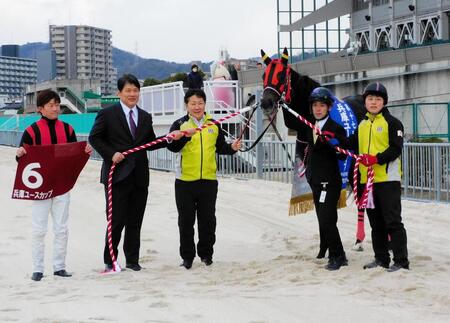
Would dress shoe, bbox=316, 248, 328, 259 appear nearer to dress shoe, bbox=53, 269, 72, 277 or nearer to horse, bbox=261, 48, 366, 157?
horse, bbox=261, 48, 366, 157

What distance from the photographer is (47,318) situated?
486cm

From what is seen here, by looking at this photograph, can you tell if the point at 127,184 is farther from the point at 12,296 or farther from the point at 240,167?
the point at 240,167

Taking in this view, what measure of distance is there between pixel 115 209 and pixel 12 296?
1.34 meters

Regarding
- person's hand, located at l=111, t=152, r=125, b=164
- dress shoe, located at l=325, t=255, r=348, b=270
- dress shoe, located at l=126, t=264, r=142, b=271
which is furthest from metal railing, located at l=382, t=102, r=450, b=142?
person's hand, located at l=111, t=152, r=125, b=164

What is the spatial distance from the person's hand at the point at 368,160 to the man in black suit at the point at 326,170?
0.41m

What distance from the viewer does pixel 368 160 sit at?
6141 millimetres

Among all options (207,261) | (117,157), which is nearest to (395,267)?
(207,261)

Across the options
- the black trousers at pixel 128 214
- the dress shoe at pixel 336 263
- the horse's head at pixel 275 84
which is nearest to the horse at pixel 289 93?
the horse's head at pixel 275 84

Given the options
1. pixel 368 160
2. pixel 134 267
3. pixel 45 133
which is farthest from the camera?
pixel 134 267

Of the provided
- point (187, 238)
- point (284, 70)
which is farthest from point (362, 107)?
point (187, 238)

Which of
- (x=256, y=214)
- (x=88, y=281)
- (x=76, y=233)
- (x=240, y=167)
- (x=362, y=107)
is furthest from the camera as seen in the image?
(x=240, y=167)

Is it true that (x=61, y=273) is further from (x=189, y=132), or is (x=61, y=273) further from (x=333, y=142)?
(x=333, y=142)

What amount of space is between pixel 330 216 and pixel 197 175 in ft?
4.35

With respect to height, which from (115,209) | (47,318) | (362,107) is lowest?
(47,318)
